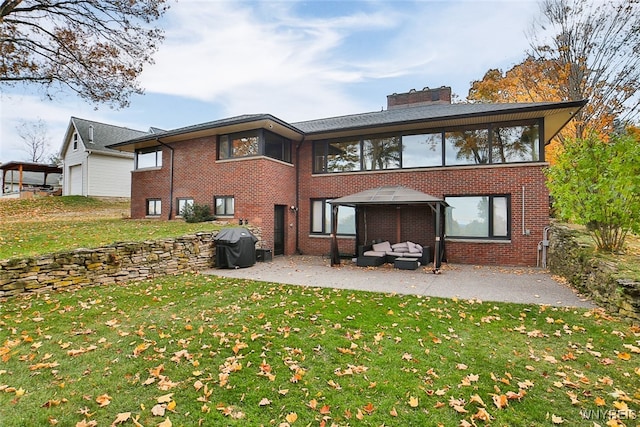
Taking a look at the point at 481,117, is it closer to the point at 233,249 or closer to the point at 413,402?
the point at 233,249

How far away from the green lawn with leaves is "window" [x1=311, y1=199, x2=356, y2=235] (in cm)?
777

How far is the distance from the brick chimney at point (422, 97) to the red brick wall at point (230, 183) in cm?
783

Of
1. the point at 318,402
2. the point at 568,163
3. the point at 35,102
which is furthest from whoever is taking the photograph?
the point at 35,102

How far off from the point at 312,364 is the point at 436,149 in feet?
34.4

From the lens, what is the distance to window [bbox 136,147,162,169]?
16.3 m

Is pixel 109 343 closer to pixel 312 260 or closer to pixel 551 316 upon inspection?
pixel 551 316

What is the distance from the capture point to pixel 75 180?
23.9m

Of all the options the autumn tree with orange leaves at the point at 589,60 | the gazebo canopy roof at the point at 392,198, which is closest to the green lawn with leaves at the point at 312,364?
the gazebo canopy roof at the point at 392,198

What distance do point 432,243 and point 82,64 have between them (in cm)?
1470

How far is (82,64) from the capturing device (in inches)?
470

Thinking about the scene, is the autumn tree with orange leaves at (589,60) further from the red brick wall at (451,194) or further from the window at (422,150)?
the window at (422,150)

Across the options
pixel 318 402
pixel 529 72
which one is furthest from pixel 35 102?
pixel 529 72

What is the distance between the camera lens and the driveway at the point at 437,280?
22.4ft

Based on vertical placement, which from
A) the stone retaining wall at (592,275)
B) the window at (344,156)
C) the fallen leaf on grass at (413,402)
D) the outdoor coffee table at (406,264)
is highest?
the window at (344,156)
